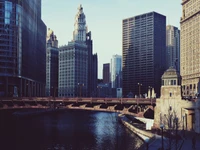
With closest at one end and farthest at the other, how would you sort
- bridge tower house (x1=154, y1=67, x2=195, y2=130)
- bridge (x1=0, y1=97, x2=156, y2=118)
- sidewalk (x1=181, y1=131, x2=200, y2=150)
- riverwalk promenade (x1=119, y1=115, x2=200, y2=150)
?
sidewalk (x1=181, y1=131, x2=200, y2=150)
riverwalk promenade (x1=119, y1=115, x2=200, y2=150)
bridge tower house (x1=154, y1=67, x2=195, y2=130)
bridge (x1=0, y1=97, x2=156, y2=118)

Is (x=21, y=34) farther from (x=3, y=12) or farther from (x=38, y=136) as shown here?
(x=38, y=136)

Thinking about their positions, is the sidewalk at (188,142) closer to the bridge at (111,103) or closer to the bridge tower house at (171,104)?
the bridge tower house at (171,104)

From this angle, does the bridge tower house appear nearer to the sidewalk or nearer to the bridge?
the sidewalk

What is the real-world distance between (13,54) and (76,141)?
116 m

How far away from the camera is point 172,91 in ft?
256

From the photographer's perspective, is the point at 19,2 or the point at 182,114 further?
the point at 19,2

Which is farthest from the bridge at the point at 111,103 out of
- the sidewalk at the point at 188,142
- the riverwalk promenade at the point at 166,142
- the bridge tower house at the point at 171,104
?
the sidewalk at the point at 188,142

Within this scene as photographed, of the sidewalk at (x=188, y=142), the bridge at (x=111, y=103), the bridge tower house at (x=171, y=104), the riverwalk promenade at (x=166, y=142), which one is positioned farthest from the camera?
the bridge at (x=111, y=103)

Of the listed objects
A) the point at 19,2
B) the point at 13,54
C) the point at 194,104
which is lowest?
the point at 194,104

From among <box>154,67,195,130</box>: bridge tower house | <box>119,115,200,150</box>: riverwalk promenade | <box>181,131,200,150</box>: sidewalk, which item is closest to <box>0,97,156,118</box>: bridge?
<box>154,67,195,130</box>: bridge tower house

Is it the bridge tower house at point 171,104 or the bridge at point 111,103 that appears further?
the bridge at point 111,103

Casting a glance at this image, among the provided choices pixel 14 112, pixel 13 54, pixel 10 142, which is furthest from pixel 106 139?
pixel 13 54

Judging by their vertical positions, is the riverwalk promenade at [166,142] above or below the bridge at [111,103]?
below

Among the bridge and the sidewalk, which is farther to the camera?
the bridge
